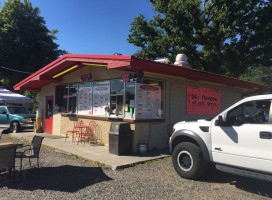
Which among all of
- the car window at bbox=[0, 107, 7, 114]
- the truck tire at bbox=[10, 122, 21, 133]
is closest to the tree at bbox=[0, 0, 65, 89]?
the car window at bbox=[0, 107, 7, 114]

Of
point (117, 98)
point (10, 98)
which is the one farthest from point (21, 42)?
point (117, 98)

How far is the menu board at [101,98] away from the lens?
9562mm

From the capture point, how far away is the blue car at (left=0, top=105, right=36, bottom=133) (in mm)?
13961

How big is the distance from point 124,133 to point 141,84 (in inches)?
75.1

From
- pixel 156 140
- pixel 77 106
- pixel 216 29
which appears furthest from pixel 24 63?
pixel 156 140

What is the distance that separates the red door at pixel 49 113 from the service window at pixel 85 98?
309 cm

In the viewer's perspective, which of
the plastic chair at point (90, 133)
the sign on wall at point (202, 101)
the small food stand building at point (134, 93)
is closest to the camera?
the small food stand building at point (134, 93)

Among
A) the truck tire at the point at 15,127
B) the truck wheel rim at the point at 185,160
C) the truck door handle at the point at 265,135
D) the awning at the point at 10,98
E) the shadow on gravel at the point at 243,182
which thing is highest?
the awning at the point at 10,98

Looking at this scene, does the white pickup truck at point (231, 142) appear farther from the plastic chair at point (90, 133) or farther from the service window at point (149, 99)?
the plastic chair at point (90, 133)

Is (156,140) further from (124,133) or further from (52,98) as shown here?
(52,98)

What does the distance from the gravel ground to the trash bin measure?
1.41 meters

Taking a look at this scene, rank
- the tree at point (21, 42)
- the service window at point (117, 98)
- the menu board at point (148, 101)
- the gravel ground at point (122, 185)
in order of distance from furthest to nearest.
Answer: the tree at point (21, 42) < the service window at point (117, 98) < the menu board at point (148, 101) < the gravel ground at point (122, 185)

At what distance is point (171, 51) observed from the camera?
17.5m

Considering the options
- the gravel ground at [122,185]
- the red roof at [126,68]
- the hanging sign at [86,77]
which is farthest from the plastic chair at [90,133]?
the gravel ground at [122,185]
